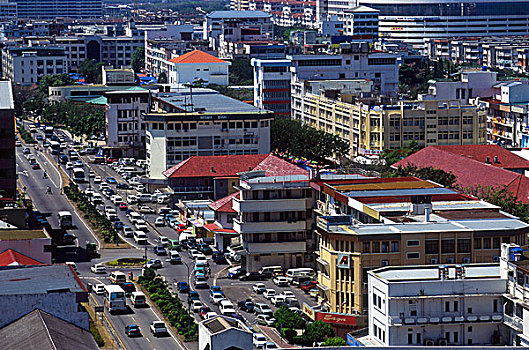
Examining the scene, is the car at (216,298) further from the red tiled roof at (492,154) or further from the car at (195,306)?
the red tiled roof at (492,154)

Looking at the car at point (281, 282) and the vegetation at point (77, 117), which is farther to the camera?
the vegetation at point (77, 117)

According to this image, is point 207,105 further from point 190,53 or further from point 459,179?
point 190,53

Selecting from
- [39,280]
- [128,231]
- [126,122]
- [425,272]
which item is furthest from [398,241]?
[126,122]

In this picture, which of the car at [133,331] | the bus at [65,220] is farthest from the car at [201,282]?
the bus at [65,220]

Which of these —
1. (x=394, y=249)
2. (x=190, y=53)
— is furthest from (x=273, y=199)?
(x=190, y=53)

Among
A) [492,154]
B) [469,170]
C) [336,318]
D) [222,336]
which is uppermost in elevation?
[222,336]

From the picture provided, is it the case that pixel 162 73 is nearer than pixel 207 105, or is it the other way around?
pixel 207 105

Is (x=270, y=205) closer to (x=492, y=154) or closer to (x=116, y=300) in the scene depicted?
(x=116, y=300)
